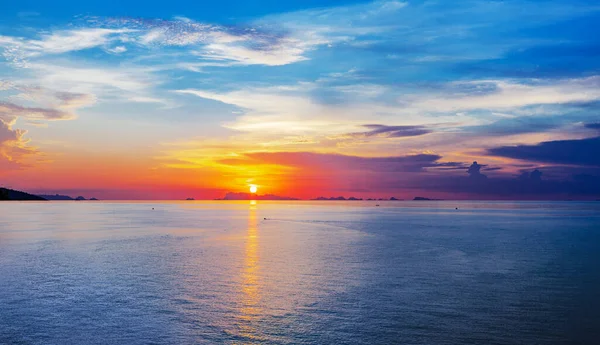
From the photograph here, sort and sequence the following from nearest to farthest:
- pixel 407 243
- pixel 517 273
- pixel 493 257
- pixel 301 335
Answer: pixel 301 335 < pixel 517 273 < pixel 493 257 < pixel 407 243

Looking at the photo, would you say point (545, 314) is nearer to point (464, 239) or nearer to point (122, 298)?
point (122, 298)

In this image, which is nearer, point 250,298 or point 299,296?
point 250,298

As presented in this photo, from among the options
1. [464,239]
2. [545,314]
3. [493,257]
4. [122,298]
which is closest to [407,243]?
[464,239]

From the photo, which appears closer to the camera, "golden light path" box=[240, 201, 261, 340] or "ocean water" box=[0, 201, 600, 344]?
"ocean water" box=[0, 201, 600, 344]

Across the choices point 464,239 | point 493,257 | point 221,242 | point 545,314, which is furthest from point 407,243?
point 545,314

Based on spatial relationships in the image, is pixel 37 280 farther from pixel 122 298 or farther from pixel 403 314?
pixel 403 314

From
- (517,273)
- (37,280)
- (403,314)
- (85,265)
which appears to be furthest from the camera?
(85,265)

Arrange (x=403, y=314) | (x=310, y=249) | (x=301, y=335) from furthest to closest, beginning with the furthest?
(x=310, y=249) < (x=403, y=314) < (x=301, y=335)

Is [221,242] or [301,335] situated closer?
[301,335]

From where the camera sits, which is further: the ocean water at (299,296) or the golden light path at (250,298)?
the golden light path at (250,298)
